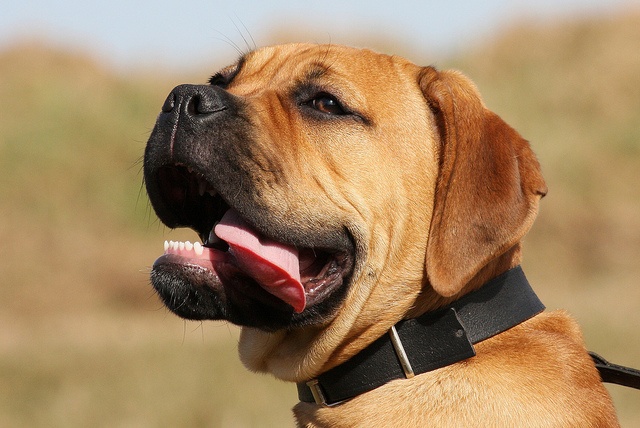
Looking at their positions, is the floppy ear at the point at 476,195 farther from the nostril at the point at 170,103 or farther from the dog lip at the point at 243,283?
the nostril at the point at 170,103

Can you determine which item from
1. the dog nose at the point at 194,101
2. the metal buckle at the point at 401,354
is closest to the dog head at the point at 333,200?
the dog nose at the point at 194,101

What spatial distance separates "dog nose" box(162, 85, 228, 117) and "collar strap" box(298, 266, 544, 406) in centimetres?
121

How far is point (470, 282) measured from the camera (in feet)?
12.8

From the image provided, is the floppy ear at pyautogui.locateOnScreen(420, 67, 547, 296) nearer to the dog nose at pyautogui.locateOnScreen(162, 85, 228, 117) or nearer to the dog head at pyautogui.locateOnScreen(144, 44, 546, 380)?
the dog head at pyautogui.locateOnScreen(144, 44, 546, 380)

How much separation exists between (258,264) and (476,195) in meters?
0.97

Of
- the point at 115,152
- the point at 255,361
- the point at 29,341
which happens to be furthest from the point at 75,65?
the point at 255,361

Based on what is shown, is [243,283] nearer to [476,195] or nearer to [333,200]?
[333,200]

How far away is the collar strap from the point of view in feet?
12.3

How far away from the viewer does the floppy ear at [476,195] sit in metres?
3.81

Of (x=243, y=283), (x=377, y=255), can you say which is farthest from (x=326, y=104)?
(x=243, y=283)

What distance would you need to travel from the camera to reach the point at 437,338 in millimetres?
3764

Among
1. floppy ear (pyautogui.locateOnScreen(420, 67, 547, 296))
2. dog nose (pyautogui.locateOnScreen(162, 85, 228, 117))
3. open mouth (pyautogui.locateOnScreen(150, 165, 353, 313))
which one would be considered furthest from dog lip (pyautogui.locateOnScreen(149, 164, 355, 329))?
floppy ear (pyautogui.locateOnScreen(420, 67, 547, 296))

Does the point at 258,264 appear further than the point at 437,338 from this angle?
Answer: Yes

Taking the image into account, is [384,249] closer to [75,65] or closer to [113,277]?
[113,277]
